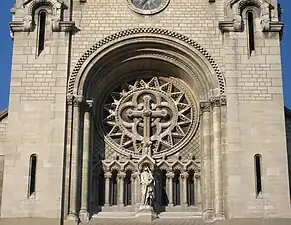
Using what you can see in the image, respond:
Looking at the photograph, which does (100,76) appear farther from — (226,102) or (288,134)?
(288,134)

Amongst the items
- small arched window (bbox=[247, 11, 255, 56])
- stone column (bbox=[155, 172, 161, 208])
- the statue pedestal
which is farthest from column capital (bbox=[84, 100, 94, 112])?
small arched window (bbox=[247, 11, 255, 56])

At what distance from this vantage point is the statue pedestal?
22188mm

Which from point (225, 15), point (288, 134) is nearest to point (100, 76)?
point (225, 15)

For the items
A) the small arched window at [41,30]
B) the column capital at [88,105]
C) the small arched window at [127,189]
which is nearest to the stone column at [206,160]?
the small arched window at [127,189]

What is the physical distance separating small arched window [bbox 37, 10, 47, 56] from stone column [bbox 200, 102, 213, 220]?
5258 millimetres

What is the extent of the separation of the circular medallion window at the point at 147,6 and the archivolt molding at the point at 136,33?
715 millimetres

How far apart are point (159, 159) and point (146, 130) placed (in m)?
1.13

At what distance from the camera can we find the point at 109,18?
80.8 feet

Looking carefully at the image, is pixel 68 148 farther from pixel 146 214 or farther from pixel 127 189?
pixel 146 214

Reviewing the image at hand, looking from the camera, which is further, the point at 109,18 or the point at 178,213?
the point at 109,18

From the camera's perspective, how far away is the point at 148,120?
79.7 ft

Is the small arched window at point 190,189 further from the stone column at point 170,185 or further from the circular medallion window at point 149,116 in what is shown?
the circular medallion window at point 149,116

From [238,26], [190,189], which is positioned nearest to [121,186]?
[190,189]

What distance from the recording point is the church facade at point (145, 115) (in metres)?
22.2
